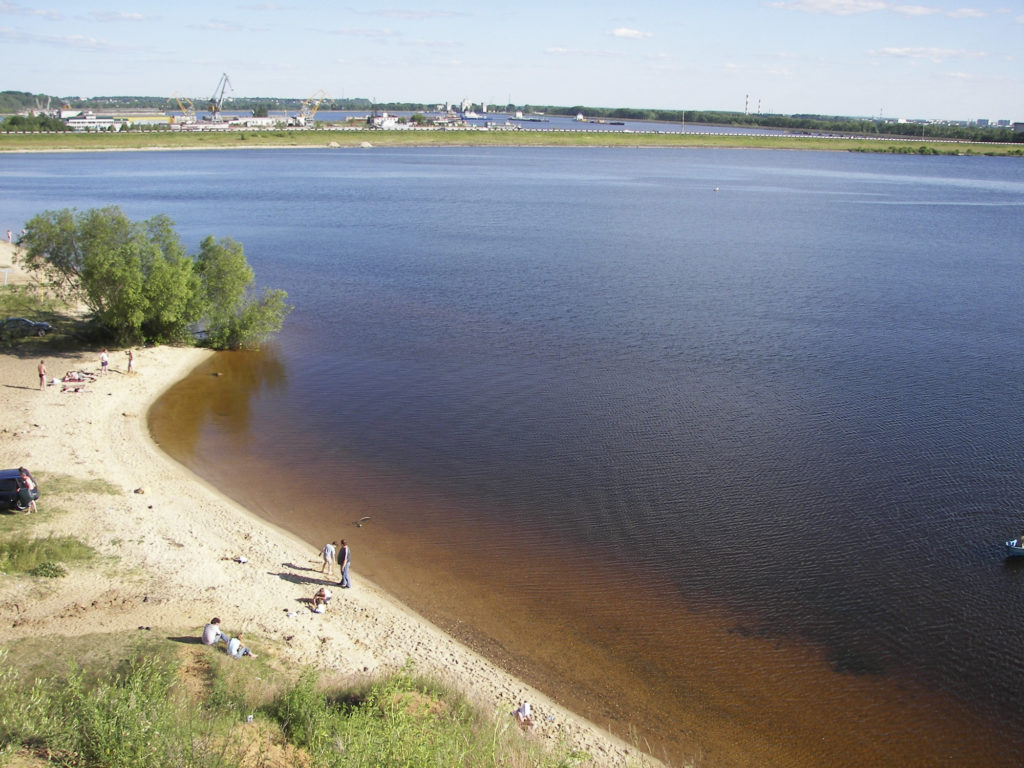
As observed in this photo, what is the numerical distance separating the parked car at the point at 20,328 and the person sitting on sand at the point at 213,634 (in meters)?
29.9

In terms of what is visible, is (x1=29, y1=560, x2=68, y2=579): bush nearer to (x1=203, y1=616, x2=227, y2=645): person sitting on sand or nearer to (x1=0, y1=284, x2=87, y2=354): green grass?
(x1=203, y1=616, x2=227, y2=645): person sitting on sand

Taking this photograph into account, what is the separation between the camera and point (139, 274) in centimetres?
4031

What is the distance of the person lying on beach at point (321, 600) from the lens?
70.9 ft

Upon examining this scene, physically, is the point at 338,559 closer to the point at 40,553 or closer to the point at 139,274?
the point at 40,553

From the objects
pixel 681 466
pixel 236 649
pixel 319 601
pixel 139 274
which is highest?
pixel 139 274

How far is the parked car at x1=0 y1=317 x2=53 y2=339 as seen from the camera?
4147 cm

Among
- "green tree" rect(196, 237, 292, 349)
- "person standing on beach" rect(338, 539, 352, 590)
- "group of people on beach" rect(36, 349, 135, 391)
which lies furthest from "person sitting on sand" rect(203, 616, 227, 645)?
"green tree" rect(196, 237, 292, 349)

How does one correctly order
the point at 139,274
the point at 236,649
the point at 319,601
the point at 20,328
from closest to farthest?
the point at 236,649, the point at 319,601, the point at 139,274, the point at 20,328

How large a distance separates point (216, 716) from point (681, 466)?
2052cm

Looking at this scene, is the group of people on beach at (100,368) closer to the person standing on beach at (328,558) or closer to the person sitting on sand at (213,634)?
the person standing on beach at (328,558)

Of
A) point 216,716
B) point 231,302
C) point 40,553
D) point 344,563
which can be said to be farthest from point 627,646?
point 231,302

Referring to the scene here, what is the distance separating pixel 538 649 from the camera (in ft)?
69.7

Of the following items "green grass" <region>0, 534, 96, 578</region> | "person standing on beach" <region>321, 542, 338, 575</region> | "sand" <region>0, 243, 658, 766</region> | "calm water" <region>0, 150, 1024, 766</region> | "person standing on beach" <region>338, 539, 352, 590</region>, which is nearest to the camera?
"sand" <region>0, 243, 658, 766</region>

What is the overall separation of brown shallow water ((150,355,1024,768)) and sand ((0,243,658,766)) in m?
0.92
